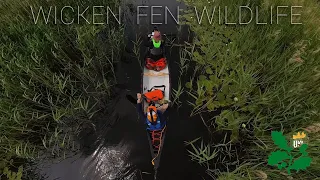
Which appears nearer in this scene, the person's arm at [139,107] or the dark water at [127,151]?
the dark water at [127,151]

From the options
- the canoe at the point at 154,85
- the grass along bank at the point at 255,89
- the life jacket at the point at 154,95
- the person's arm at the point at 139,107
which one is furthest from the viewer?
the life jacket at the point at 154,95

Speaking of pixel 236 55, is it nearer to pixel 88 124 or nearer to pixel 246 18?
pixel 246 18

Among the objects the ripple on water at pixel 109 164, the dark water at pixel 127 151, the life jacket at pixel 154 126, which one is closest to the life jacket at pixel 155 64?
the dark water at pixel 127 151

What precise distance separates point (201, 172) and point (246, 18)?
476 cm

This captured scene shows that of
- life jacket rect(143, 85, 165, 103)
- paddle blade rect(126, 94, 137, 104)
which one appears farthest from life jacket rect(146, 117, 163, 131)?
paddle blade rect(126, 94, 137, 104)

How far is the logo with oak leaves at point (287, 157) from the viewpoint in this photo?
4.50 meters

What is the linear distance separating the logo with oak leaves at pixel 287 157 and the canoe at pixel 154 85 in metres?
2.43

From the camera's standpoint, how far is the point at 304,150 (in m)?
4.53

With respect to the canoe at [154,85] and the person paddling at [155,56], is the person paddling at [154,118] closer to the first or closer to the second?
the canoe at [154,85]

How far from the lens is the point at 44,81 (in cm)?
591

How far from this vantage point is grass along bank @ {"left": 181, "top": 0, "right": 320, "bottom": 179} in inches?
201

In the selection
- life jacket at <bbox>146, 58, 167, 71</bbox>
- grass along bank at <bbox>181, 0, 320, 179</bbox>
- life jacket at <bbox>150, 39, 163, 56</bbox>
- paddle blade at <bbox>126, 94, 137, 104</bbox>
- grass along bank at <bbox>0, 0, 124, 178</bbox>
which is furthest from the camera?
life jacket at <bbox>146, 58, 167, 71</bbox>

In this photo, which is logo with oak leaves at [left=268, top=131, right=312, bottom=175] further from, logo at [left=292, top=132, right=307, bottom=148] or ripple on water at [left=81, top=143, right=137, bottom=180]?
ripple on water at [left=81, top=143, right=137, bottom=180]

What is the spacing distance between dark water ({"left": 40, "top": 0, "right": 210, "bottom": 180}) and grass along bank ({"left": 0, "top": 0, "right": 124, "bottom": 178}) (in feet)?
1.38
